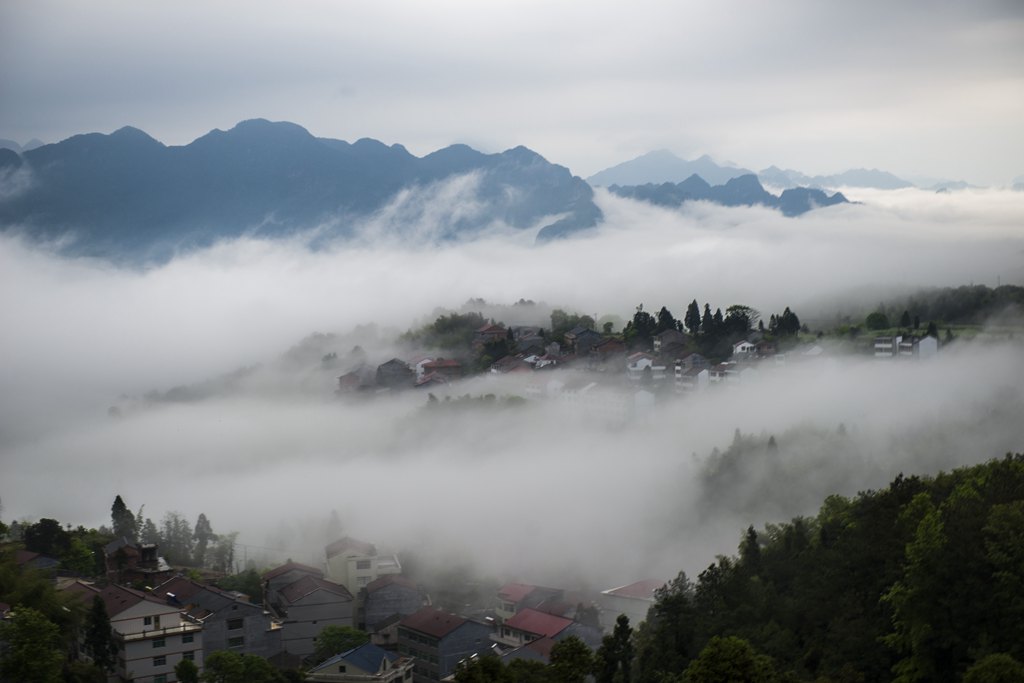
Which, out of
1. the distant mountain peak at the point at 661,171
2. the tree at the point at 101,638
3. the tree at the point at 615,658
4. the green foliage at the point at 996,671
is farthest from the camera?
the distant mountain peak at the point at 661,171

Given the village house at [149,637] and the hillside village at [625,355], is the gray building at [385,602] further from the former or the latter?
the hillside village at [625,355]

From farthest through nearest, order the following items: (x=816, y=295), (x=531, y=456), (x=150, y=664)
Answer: (x=816, y=295) < (x=531, y=456) < (x=150, y=664)

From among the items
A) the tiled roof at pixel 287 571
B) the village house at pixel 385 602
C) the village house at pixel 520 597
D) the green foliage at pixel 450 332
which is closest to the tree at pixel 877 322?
the green foliage at pixel 450 332

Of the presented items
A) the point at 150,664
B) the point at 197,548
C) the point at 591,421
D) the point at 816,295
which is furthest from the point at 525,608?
the point at 816,295

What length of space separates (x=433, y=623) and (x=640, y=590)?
172 inches

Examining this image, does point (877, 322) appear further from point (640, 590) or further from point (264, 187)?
point (264, 187)

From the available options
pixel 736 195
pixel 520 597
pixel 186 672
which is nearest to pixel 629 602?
pixel 520 597

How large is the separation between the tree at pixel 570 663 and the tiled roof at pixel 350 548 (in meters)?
10.9

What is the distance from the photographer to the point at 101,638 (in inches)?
655

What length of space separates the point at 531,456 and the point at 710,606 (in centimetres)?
2124

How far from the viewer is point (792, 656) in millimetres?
13062

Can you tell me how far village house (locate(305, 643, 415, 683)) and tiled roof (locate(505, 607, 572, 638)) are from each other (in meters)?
2.59

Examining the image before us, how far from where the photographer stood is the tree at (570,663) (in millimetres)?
12781

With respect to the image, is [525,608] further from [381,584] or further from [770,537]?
[770,537]
